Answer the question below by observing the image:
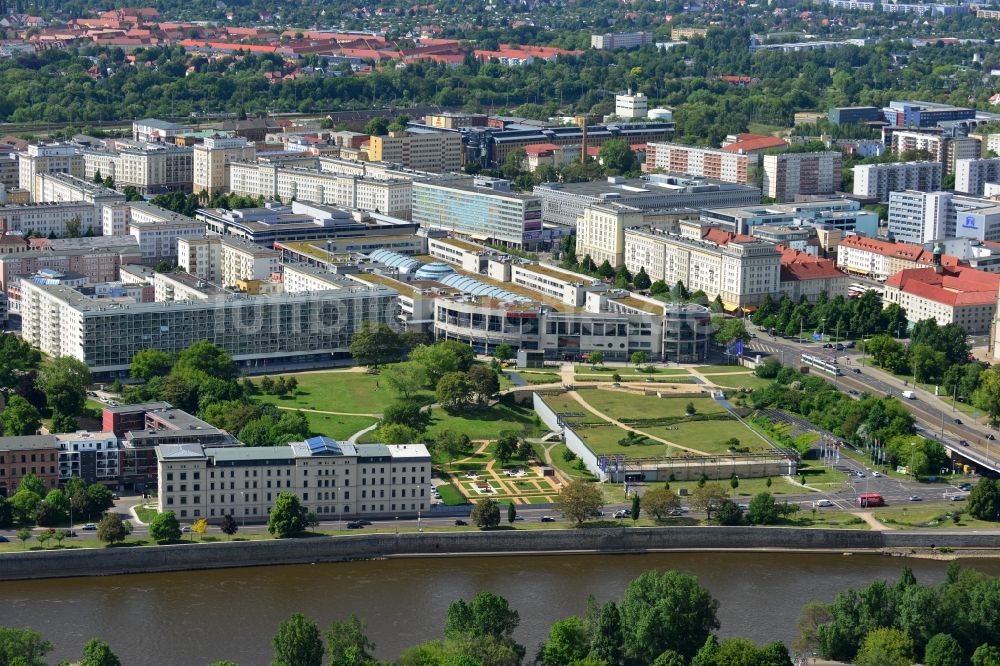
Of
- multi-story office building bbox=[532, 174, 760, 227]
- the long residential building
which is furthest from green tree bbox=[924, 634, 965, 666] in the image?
multi-story office building bbox=[532, 174, 760, 227]

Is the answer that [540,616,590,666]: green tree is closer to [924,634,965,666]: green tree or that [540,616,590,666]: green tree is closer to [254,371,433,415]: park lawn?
[924,634,965,666]: green tree

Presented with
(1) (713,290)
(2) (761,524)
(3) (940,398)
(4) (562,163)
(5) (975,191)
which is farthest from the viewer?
(4) (562,163)

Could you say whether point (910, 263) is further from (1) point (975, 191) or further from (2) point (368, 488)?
(2) point (368, 488)

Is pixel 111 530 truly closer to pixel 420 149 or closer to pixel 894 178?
pixel 894 178

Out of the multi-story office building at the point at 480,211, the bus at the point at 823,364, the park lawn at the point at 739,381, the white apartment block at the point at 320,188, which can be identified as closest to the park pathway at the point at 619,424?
A: the park lawn at the point at 739,381

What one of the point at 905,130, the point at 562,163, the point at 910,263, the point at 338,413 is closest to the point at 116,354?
the point at 338,413

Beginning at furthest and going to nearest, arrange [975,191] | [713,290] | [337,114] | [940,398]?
1. [337,114]
2. [975,191]
3. [713,290]
4. [940,398]

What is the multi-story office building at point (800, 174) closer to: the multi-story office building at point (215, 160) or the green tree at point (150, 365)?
the multi-story office building at point (215, 160)

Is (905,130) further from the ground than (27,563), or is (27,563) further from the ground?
(905,130)
